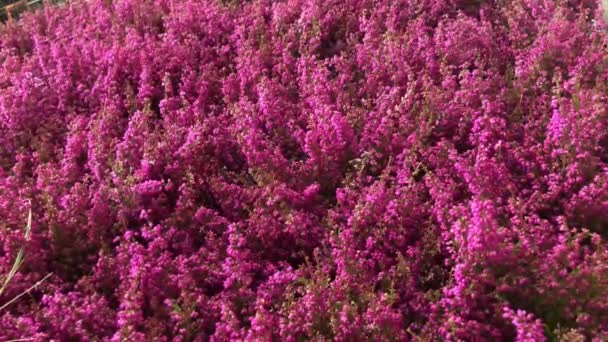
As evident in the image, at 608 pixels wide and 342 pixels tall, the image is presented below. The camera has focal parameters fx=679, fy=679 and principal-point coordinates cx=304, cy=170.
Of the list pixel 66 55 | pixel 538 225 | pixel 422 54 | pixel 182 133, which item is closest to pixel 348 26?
pixel 422 54

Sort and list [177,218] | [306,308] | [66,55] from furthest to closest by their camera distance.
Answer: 1. [66,55]
2. [177,218]
3. [306,308]

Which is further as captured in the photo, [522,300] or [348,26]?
[348,26]

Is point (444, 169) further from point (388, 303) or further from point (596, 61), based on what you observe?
point (596, 61)

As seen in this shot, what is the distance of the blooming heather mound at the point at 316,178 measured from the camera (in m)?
3.18

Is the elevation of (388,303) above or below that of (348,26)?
below

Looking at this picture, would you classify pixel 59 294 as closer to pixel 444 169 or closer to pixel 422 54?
pixel 444 169

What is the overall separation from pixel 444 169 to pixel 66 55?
10.0 feet

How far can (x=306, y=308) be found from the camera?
10.3 feet

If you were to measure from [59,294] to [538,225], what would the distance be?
94.6 inches

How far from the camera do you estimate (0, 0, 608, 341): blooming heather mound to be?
318cm

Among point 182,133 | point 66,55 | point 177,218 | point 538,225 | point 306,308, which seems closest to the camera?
point 306,308

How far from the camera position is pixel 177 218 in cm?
379

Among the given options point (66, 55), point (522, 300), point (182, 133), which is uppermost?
point (66, 55)

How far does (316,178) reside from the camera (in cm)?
400
